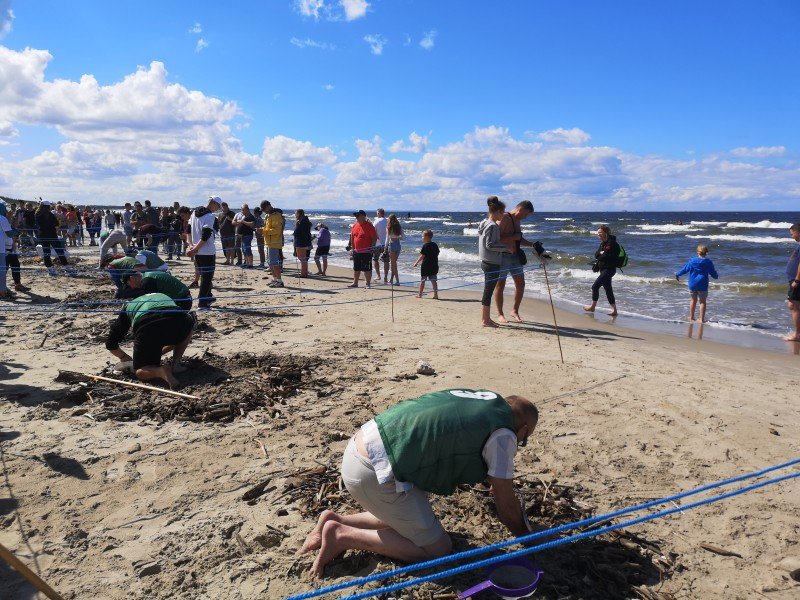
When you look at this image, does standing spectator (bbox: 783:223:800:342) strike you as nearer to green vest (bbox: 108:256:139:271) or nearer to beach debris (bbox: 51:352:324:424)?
beach debris (bbox: 51:352:324:424)

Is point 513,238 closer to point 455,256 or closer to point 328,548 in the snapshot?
point 328,548

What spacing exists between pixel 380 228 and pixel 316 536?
34.7 feet

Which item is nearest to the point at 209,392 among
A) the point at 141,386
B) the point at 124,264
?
the point at 141,386

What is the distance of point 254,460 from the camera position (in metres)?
3.80

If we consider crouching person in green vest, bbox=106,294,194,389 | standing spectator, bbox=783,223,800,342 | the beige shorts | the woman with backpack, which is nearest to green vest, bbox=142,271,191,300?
crouching person in green vest, bbox=106,294,194,389

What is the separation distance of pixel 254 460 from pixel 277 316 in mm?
5045

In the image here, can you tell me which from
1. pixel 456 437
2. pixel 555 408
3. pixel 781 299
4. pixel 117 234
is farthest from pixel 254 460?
pixel 781 299

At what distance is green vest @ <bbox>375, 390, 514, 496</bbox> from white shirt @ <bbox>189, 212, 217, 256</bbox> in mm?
7139

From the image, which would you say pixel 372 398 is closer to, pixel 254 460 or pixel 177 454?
pixel 254 460

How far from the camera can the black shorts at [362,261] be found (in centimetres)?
1188

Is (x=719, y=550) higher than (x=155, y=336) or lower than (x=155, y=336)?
lower

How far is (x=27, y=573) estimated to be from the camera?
7.16 feet

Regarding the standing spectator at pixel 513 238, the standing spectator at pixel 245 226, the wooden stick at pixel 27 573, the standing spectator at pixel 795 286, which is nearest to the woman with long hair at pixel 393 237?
the standing spectator at pixel 513 238

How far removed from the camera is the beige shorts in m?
2.59
